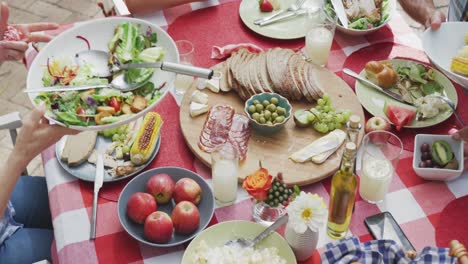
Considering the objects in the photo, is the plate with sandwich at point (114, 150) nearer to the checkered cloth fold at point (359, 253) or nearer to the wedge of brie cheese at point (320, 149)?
the wedge of brie cheese at point (320, 149)

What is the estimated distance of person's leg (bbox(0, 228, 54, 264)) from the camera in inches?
69.9

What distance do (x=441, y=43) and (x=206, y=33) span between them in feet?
2.93

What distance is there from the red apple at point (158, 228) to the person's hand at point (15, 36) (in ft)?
2.80

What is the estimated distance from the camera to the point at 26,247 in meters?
1.80

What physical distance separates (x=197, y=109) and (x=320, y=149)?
441mm

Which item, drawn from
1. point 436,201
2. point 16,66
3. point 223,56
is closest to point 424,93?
point 436,201

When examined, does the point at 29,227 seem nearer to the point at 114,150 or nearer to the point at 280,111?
the point at 114,150

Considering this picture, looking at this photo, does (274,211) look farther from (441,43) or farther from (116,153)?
(441,43)

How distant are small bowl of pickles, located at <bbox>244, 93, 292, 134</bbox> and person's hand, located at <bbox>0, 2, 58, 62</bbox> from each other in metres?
0.78

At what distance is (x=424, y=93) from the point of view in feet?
6.35

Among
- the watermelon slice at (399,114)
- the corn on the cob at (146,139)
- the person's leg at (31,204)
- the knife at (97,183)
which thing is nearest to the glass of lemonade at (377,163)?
the watermelon slice at (399,114)

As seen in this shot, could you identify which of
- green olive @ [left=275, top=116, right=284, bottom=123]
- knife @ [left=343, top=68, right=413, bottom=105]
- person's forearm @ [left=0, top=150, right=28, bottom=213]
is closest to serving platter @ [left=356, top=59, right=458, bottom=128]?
knife @ [left=343, top=68, right=413, bottom=105]

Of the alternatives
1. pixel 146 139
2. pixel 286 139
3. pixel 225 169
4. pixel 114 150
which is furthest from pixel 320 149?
pixel 114 150

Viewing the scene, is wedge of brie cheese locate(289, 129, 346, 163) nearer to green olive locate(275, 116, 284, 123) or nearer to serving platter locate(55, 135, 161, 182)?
green olive locate(275, 116, 284, 123)
